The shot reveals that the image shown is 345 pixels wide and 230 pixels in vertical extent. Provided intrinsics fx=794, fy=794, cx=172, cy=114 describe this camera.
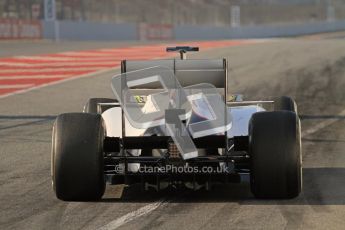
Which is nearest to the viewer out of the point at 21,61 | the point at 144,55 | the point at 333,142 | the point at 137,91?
the point at 137,91

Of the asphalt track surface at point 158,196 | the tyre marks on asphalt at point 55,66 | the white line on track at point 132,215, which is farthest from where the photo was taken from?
the tyre marks on asphalt at point 55,66

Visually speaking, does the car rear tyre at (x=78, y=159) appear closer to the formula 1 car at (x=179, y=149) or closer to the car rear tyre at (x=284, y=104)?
the formula 1 car at (x=179, y=149)

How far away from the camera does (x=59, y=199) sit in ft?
22.6

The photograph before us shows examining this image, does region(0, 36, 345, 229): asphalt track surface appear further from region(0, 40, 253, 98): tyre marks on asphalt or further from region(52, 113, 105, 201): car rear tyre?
region(0, 40, 253, 98): tyre marks on asphalt

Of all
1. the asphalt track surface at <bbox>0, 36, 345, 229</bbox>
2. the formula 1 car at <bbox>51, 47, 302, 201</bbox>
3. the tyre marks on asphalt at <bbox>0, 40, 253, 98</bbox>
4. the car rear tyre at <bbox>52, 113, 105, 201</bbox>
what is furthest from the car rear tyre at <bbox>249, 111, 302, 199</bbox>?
the tyre marks on asphalt at <bbox>0, 40, 253, 98</bbox>

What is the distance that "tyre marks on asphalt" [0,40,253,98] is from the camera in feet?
60.6

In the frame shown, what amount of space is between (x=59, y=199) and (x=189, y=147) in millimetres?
1217

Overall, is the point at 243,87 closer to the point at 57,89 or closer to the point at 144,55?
the point at 57,89

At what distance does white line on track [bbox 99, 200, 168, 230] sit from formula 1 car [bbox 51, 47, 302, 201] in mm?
208

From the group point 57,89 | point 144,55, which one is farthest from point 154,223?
point 144,55

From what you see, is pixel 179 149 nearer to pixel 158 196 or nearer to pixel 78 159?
pixel 158 196

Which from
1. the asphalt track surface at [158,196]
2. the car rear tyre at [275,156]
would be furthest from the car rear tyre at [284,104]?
the car rear tyre at [275,156]

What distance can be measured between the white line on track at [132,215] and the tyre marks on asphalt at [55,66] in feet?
32.5

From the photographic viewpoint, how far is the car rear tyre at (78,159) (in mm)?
6625
